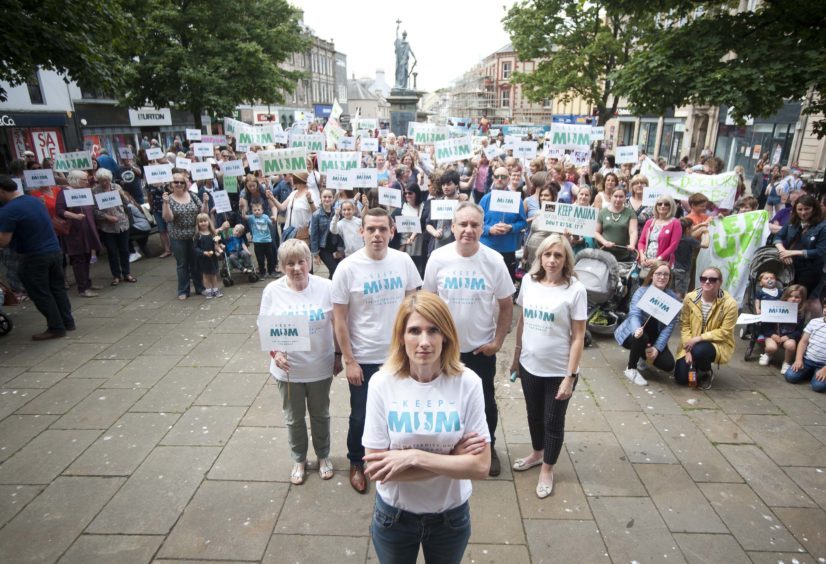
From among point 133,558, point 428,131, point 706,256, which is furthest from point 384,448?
point 428,131

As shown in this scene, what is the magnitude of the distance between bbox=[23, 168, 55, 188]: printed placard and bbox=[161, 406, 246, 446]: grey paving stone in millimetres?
6589

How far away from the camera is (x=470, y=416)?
2.19 m

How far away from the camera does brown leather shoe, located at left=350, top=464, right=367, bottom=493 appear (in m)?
3.77

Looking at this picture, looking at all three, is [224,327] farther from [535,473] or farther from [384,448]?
[384,448]

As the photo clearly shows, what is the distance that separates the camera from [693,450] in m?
4.35

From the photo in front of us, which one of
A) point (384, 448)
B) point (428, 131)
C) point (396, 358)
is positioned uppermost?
point (428, 131)

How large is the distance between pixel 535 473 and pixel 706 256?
5.27 m

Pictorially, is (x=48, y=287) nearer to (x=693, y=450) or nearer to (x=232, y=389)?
Result: (x=232, y=389)

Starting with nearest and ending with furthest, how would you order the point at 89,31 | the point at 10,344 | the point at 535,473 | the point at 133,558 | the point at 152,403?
the point at 133,558 < the point at 535,473 < the point at 152,403 < the point at 10,344 < the point at 89,31

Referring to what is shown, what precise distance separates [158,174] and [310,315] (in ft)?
24.8

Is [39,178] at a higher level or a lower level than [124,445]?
higher

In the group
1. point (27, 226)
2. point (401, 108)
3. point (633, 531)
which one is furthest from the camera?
point (401, 108)

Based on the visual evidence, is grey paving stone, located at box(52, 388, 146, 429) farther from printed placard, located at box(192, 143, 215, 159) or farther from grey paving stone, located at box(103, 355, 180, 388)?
printed placard, located at box(192, 143, 215, 159)

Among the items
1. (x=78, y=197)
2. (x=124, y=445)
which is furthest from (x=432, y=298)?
(x=78, y=197)
